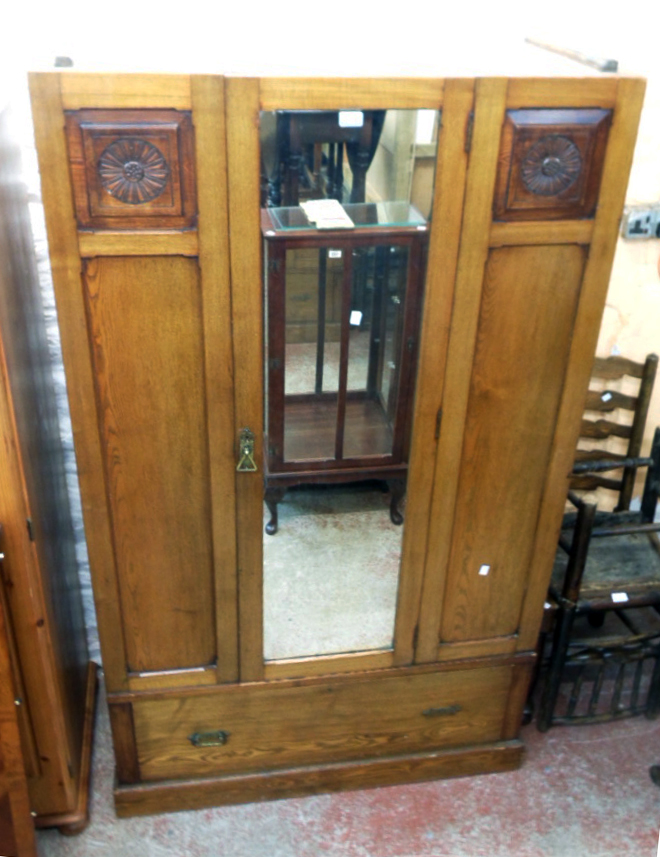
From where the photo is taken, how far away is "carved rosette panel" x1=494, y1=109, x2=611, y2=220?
1.60 metres

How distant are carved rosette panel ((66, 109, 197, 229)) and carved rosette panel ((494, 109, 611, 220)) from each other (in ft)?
1.88

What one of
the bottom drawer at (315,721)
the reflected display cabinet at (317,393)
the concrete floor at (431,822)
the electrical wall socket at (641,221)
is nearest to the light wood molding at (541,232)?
the reflected display cabinet at (317,393)

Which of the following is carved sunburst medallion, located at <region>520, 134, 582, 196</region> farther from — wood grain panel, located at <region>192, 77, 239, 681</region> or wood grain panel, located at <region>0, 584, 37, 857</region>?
wood grain panel, located at <region>0, 584, 37, 857</region>

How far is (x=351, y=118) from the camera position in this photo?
1.60m

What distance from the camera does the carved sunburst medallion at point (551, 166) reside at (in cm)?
162

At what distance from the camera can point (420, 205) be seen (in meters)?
1.68

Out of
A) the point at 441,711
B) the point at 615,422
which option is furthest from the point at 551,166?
the point at 441,711

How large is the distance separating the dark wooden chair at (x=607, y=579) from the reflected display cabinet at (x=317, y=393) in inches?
8.5

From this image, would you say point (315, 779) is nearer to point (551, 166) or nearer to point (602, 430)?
point (602, 430)

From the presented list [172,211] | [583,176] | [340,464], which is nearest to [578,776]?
[340,464]

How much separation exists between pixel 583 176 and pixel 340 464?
0.77 meters

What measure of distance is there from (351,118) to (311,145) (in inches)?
3.6

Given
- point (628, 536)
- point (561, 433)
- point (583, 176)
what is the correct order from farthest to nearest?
1. point (628, 536)
2. point (561, 433)
3. point (583, 176)

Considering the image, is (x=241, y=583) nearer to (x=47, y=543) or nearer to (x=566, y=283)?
(x=47, y=543)
